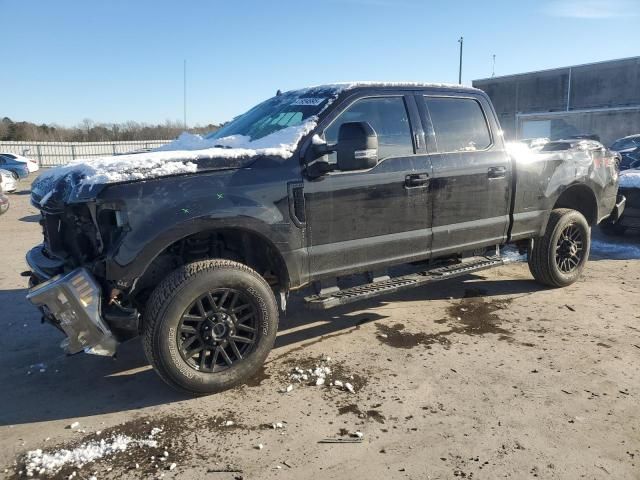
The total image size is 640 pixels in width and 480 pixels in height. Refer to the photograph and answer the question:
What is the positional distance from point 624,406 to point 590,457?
718mm

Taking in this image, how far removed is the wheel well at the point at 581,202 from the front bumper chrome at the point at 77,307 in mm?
4936

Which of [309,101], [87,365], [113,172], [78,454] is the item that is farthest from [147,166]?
[87,365]

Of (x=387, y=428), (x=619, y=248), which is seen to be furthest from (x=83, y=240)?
(x=619, y=248)

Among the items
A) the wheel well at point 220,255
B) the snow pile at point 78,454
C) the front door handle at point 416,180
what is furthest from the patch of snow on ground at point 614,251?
the snow pile at point 78,454

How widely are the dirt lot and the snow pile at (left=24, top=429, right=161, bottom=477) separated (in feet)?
0.20

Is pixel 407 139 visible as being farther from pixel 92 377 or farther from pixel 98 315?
pixel 92 377

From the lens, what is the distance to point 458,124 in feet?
15.8

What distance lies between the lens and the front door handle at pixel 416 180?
4277 millimetres

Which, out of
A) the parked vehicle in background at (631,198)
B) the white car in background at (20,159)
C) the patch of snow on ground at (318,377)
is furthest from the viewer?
the white car in background at (20,159)

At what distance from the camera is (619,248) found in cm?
789

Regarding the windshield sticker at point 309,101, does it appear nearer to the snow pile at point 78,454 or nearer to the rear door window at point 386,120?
the rear door window at point 386,120

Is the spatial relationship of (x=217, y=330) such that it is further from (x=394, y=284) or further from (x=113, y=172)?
(x=394, y=284)

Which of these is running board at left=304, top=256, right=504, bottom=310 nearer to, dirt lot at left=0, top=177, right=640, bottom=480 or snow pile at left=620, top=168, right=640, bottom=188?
dirt lot at left=0, top=177, right=640, bottom=480

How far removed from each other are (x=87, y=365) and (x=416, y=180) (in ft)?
9.94
